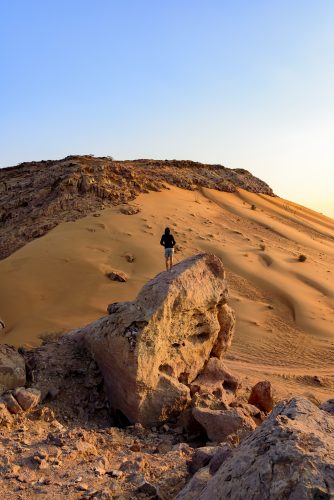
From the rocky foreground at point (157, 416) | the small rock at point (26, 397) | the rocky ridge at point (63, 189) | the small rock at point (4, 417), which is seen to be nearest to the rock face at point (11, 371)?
the rocky foreground at point (157, 416)

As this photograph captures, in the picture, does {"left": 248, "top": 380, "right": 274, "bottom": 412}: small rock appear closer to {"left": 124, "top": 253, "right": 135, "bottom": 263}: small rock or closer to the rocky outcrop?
the rocky outcrop

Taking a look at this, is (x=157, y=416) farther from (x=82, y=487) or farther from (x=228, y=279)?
(x=228, y=279)

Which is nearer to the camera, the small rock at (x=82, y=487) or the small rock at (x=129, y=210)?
the small rock at (x=82, y=487)

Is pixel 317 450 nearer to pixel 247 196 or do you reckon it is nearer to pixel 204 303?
pixel 204 303

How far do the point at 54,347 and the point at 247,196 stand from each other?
74.8 ft

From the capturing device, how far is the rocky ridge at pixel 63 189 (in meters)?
18.0

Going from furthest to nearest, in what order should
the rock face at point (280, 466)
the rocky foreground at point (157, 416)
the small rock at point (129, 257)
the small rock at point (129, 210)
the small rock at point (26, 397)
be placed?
the small rock at point (129, 210) < the small rock at point (129, 257) < the small rock at point (26, 397) < the rocky foreground at point (157, 416) < the rock face at point (280, 466)

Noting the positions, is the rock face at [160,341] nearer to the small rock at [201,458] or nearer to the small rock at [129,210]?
the small rock at [201,458]

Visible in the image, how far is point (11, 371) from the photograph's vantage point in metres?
5.52

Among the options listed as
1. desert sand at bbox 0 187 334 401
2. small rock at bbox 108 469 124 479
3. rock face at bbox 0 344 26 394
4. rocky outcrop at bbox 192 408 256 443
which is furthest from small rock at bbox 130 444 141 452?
desert sand at bbox 0 187 334 401

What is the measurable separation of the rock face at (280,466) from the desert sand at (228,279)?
537 cm

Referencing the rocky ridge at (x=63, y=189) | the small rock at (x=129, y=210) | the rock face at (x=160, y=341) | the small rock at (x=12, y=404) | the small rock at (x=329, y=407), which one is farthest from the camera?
the small rock at (x=129, y=210)

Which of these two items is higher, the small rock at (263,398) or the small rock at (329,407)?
the small rock at (329,407)

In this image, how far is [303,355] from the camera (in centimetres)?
1087
